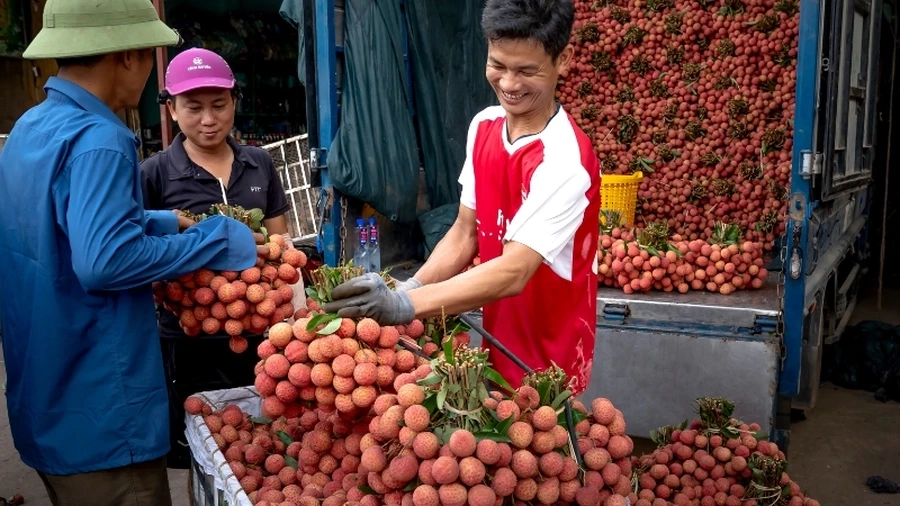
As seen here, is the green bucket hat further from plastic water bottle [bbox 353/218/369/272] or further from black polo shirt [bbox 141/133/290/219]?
plastic water bottle [bbox 353/218/369/272]

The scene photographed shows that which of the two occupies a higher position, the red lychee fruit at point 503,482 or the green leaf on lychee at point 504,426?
the green leaf on lychee at point 504,426

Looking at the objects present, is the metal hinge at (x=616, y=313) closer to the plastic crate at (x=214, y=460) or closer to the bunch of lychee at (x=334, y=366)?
the plastic crate at (x=214, y=460)

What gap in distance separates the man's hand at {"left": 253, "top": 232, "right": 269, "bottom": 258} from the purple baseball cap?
0.73m

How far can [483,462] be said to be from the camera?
144cm

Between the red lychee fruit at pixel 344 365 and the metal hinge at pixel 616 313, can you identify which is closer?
the red lychee fruit at pixel 344 365

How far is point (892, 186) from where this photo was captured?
353 inches

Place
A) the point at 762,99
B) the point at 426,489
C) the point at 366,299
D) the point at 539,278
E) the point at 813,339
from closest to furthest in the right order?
the point at 426,489, the point at 366,299, the point at 539,278, the point at 813,339, the point at 762,99

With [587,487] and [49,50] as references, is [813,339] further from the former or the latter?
[49,50]

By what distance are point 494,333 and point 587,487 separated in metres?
0.77

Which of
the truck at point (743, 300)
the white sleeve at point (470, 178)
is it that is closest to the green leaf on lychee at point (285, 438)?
the white sleeve at point (470, 178)

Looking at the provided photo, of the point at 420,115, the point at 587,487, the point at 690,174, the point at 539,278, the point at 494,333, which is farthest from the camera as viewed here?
the point at 690,174

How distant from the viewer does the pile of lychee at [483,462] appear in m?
1.42

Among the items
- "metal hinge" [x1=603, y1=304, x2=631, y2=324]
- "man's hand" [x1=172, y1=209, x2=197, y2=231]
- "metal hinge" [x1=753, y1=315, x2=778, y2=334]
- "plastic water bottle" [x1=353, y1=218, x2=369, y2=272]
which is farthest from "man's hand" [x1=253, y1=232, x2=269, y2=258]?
"metal hinge" [x1=753, y1=315, x2=778, y2=334]

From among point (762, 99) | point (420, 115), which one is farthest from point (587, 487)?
point (762, 99)
